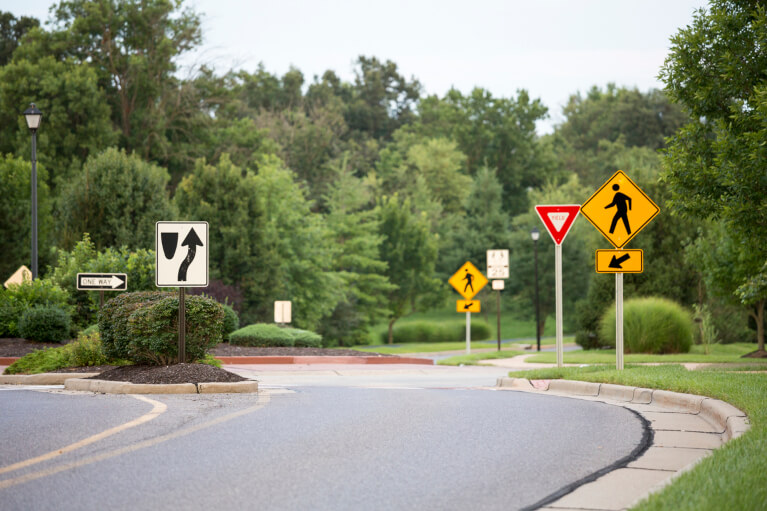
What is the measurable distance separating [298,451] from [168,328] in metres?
6.95

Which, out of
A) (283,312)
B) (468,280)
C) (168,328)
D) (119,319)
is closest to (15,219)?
(283,312)

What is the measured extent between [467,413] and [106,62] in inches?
1847

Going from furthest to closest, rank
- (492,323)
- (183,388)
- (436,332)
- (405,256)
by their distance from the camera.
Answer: (492,323), (405,256), (436,332), (183,388)

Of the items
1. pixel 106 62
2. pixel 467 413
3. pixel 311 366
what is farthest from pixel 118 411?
pixel 106 62

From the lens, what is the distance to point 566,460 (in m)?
7.65

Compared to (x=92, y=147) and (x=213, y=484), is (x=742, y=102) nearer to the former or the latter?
(x=213, y=484)

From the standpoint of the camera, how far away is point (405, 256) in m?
Result: 66.1

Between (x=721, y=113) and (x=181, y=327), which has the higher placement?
(x=721, y=113)

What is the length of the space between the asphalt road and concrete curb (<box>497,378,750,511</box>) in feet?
0.81

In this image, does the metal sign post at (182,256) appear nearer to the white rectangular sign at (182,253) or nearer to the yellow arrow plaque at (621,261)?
the white rectangular sign at (182,253)

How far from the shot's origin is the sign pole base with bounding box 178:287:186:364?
45.0ft

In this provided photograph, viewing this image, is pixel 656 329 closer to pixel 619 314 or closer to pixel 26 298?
pixel 619 314

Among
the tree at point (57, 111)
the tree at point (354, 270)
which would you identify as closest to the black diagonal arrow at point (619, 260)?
the tree at point (57, 111)

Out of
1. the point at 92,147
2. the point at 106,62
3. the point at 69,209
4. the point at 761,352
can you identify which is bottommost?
the point at 761,352
